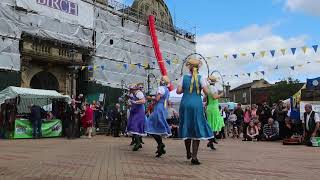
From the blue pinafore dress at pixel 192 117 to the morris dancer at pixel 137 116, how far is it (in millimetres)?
2785

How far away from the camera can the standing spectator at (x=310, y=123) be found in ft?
51.4

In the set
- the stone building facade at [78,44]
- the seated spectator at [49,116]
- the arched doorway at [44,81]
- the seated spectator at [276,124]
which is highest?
the stone building facade at [78,44]

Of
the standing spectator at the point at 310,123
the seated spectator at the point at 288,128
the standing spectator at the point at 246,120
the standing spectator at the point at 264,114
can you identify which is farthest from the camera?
the standing spectator at the point at 246,120

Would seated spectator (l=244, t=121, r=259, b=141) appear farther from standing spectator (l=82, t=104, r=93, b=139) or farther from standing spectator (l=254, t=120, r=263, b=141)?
standing spectator (l=82, t=104, r=93, b=139)

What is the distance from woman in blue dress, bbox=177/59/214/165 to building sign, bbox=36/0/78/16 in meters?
21.5

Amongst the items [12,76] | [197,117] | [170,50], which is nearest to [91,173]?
[197,117]

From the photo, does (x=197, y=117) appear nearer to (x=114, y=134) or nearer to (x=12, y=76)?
(x=114, y=134)

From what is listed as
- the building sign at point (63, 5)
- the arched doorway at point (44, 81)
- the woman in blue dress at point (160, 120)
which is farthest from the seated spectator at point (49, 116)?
the woman in blue dress at point (160, 120)

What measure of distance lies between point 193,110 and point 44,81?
23.4 metres

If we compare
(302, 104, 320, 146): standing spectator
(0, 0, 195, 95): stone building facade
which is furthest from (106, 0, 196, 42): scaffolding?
(302, 104, 320, 146): standing spectator

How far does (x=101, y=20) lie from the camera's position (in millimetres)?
33438

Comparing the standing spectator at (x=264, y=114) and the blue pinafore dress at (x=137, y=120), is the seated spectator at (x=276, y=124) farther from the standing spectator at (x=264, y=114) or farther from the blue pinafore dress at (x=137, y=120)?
the blue pinafore dress at (x=137, y=120)

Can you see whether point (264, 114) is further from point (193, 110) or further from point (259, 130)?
point (193, 110)

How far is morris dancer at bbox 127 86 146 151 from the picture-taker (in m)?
11.5
